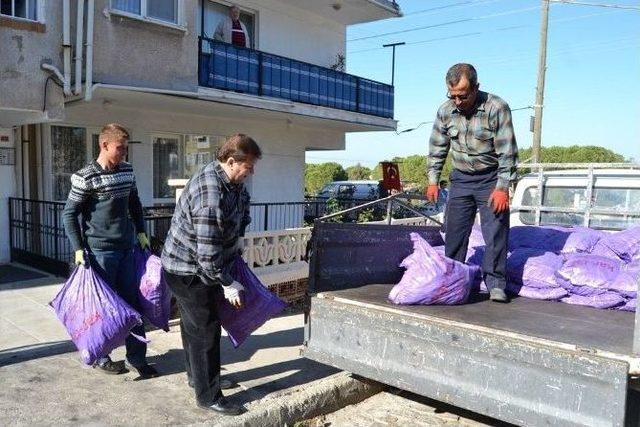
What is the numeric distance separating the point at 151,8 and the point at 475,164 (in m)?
6.66

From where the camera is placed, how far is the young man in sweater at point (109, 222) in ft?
12.8

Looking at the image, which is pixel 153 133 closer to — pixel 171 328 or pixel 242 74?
pixel 242 74

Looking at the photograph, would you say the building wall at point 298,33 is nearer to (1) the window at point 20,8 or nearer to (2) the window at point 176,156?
(2) the window at point 176,156

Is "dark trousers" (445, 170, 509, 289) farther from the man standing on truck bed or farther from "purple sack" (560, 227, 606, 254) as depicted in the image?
"purple sack" (560, 227, 606, 254)

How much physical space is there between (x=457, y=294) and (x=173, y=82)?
6.95m

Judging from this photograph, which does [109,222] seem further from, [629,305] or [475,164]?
[629,305]

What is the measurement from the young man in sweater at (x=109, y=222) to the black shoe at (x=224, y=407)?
0.79 metres

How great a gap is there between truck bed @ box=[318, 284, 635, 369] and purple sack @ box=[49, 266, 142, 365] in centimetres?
134

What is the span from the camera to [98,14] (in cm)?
821

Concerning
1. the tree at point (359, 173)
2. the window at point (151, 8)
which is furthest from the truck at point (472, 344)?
the tree at point (359, 173)

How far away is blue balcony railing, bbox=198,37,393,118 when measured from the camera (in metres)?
10.5

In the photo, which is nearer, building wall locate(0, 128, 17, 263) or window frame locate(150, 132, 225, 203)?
building wall locate(0, 128, 17, 263)

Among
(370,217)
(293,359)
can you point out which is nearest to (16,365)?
(293,359)

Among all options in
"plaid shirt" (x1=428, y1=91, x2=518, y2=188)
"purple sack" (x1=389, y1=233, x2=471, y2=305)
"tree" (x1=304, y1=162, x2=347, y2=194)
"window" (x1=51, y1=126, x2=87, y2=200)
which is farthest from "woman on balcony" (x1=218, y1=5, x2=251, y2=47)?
"tree" (x1=304, y1=162, x2=347, y2=194)
